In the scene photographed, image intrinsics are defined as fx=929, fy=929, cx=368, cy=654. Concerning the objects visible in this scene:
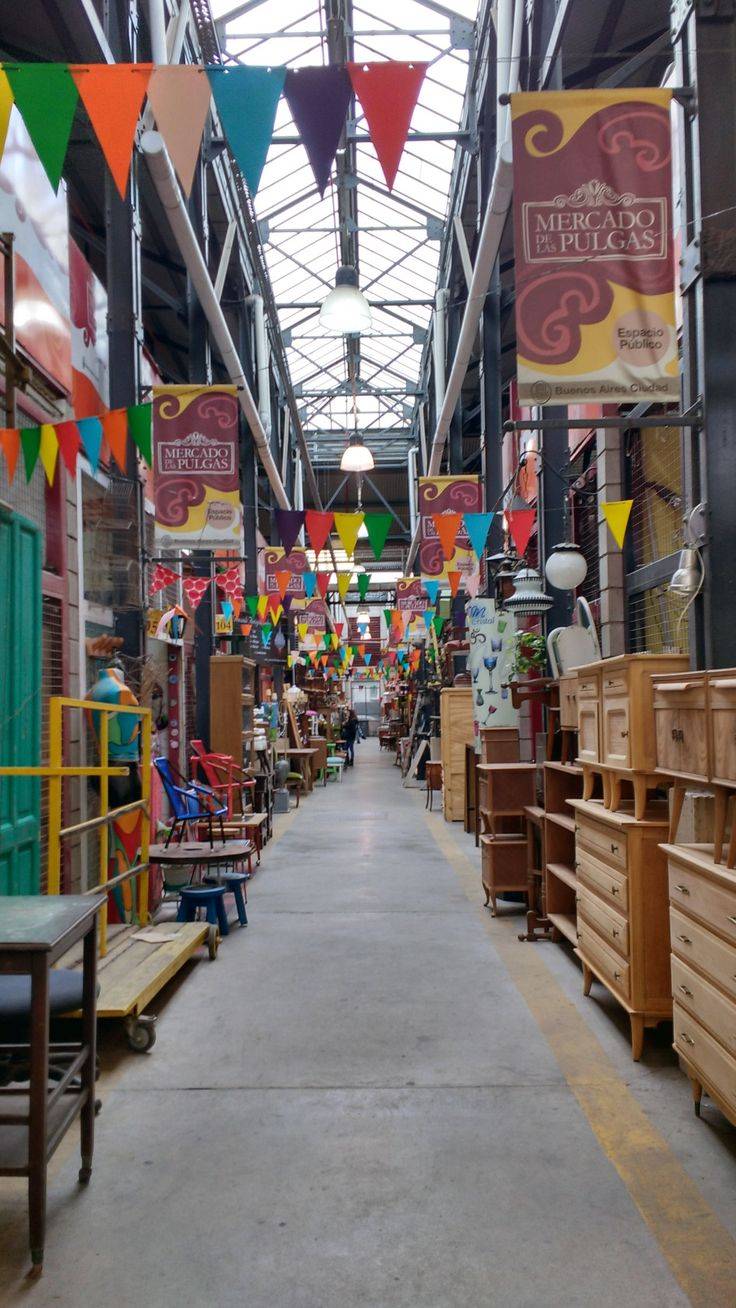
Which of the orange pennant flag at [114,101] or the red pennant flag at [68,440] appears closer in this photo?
the orange pennant flag at [114,101]

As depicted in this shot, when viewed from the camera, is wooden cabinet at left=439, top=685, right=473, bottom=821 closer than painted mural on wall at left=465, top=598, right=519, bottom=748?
No

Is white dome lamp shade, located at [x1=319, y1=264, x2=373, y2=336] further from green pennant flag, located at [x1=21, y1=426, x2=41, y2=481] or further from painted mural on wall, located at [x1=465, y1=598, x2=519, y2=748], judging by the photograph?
green pennant flag, located at [x1=21, y1=426, x2=41, y2=481]

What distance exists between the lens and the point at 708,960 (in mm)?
3275

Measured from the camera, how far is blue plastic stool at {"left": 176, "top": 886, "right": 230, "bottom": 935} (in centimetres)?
658

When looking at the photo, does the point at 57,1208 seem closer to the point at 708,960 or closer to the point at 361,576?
the point at 708,960

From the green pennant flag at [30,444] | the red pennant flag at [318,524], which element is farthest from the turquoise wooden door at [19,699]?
the red pennant flag at [318,524]

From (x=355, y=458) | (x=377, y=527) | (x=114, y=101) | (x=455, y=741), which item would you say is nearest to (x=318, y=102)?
(x=114, y=101)

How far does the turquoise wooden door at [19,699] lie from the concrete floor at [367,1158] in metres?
1.12

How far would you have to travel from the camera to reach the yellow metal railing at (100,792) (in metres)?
4.39

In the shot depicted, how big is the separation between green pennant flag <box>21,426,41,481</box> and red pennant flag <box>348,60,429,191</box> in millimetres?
2344

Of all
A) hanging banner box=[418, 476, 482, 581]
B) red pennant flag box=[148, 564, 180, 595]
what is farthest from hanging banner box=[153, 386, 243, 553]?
hanging banner box=[418, 476, 482, 581]

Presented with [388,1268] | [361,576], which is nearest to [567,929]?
[388,1268]

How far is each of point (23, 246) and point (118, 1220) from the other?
17.3ft

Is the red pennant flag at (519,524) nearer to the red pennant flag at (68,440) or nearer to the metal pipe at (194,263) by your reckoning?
the metal pipe at (194,263)
